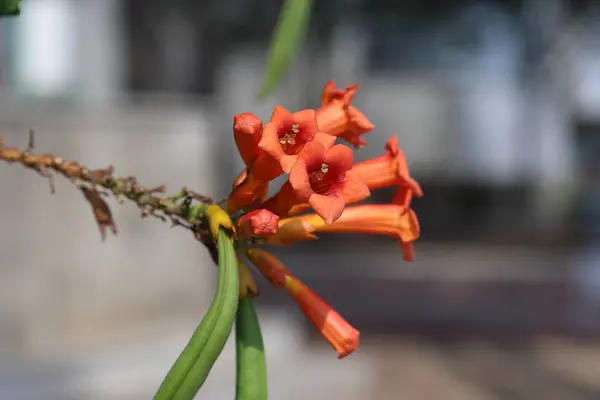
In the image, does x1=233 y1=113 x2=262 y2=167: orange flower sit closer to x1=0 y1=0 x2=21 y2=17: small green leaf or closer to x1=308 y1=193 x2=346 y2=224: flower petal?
x1=308 y1=193 x2=346 y2=224: flower petal

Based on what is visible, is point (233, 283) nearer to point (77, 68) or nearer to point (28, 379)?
point (28, 379)

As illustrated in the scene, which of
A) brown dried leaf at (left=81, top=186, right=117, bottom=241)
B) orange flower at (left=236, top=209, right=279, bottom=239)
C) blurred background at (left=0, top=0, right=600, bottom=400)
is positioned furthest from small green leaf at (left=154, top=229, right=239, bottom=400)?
blurred background at (left=0, top=0, right=600, bottom=400)

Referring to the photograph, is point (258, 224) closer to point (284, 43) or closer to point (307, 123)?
point (307, 123)

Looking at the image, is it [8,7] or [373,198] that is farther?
[373,198]

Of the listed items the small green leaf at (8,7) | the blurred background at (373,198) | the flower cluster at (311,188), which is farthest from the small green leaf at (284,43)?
the blurred background at (373,198)

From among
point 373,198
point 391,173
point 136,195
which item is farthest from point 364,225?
point 373,198

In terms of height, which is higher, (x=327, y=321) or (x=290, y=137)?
(x=290, y=137)
